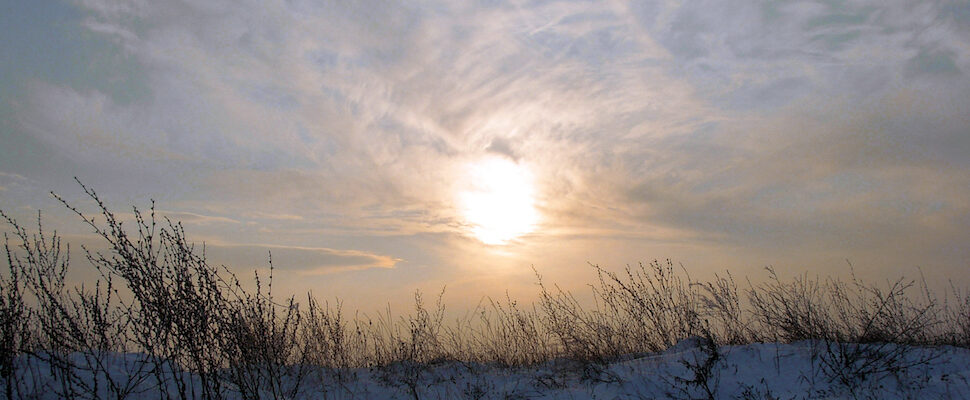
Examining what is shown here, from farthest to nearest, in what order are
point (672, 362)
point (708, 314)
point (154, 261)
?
point (708, 314)
point (672, 362)
point (154, 261)

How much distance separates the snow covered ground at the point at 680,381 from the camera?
470cm

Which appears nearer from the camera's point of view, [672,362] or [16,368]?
[16,368]

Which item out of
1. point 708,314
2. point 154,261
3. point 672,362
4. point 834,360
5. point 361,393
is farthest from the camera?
point 708,314

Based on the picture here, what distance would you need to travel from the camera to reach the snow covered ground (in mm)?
4703

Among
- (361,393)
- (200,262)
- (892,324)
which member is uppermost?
(200,262)

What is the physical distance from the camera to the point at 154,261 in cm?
452

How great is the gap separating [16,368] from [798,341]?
8.04 m

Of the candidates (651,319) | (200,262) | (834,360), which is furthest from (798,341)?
(200,262)

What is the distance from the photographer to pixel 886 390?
462 cm

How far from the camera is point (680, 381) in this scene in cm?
508

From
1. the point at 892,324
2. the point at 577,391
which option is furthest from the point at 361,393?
the point at 892,324

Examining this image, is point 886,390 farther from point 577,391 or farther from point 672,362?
point 577,391

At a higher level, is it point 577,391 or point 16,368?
point 16,368

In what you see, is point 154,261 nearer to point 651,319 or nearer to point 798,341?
point 651,319
